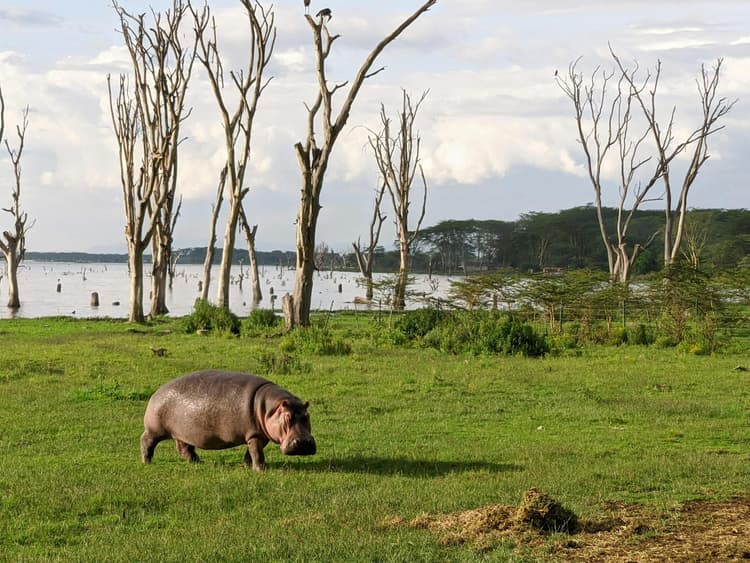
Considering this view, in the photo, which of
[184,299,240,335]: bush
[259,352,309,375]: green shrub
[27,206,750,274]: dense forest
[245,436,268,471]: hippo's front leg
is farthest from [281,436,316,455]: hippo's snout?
[27,206,750,274]: dense forest

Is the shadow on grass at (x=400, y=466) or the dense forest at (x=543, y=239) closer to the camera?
the shadow on grass at (x=400, y=466)

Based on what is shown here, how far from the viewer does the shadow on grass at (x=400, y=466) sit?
33.6 ft

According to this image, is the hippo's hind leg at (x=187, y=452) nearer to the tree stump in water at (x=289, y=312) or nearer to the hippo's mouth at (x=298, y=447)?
the hippo's mouth at (x=298, y=447)

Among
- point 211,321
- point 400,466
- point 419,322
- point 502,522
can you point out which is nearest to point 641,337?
point 419,322

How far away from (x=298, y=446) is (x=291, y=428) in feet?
0.70

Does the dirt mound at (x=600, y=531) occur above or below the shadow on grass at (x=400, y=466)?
above

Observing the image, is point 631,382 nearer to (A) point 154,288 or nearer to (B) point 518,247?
(A) point 154,288

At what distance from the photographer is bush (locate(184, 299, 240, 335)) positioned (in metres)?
30.3

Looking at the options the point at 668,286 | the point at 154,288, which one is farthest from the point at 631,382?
the point at 154,288

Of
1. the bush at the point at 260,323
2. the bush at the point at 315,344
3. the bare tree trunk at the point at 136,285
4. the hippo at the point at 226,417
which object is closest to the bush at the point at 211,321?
the bush at the point at 260,323

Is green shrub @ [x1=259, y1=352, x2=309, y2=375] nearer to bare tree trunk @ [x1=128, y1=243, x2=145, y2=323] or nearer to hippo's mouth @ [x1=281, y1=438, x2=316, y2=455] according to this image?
hippo's mouth @ [x1=281, y1=438, x2=316, y2=455]

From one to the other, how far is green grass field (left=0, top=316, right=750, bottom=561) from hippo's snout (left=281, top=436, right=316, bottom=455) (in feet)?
0.93

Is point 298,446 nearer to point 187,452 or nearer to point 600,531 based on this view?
point 187,452

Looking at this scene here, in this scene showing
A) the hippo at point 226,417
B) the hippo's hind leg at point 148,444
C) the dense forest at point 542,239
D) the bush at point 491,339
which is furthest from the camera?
the dense forest at point 542,239
